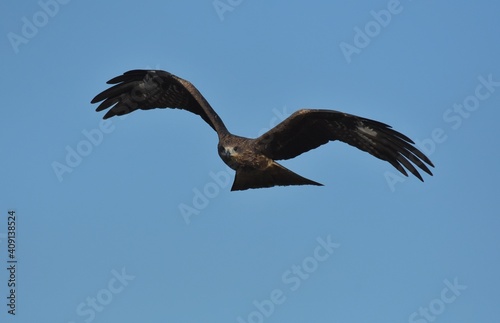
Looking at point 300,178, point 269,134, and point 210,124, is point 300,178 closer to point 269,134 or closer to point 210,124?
point 269,134

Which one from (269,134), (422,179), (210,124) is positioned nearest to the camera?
(422,179)

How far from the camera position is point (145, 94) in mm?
16812

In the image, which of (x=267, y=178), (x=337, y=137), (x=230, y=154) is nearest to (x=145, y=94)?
(x=230, y=154)

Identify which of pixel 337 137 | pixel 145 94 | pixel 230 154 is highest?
pixel 145 94

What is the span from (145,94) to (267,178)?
320 cm

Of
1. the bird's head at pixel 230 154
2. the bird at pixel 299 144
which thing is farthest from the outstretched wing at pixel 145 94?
the bird's head at pixel 230 154

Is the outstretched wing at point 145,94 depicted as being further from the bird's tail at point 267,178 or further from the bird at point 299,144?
the bird's tail at point 267,178

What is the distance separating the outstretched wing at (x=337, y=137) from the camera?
14203 mm

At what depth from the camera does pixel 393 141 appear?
14336 mm

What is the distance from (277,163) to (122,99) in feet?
11.8

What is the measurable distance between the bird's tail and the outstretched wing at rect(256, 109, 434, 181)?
29cm

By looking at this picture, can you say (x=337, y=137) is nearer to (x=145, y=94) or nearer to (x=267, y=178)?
(x=267, y=178)

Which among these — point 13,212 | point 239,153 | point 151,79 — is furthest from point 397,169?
point 13,212

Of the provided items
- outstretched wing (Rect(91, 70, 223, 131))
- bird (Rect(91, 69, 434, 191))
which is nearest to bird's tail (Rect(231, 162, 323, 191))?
bird (Rect(91, 69, 434, 191))
